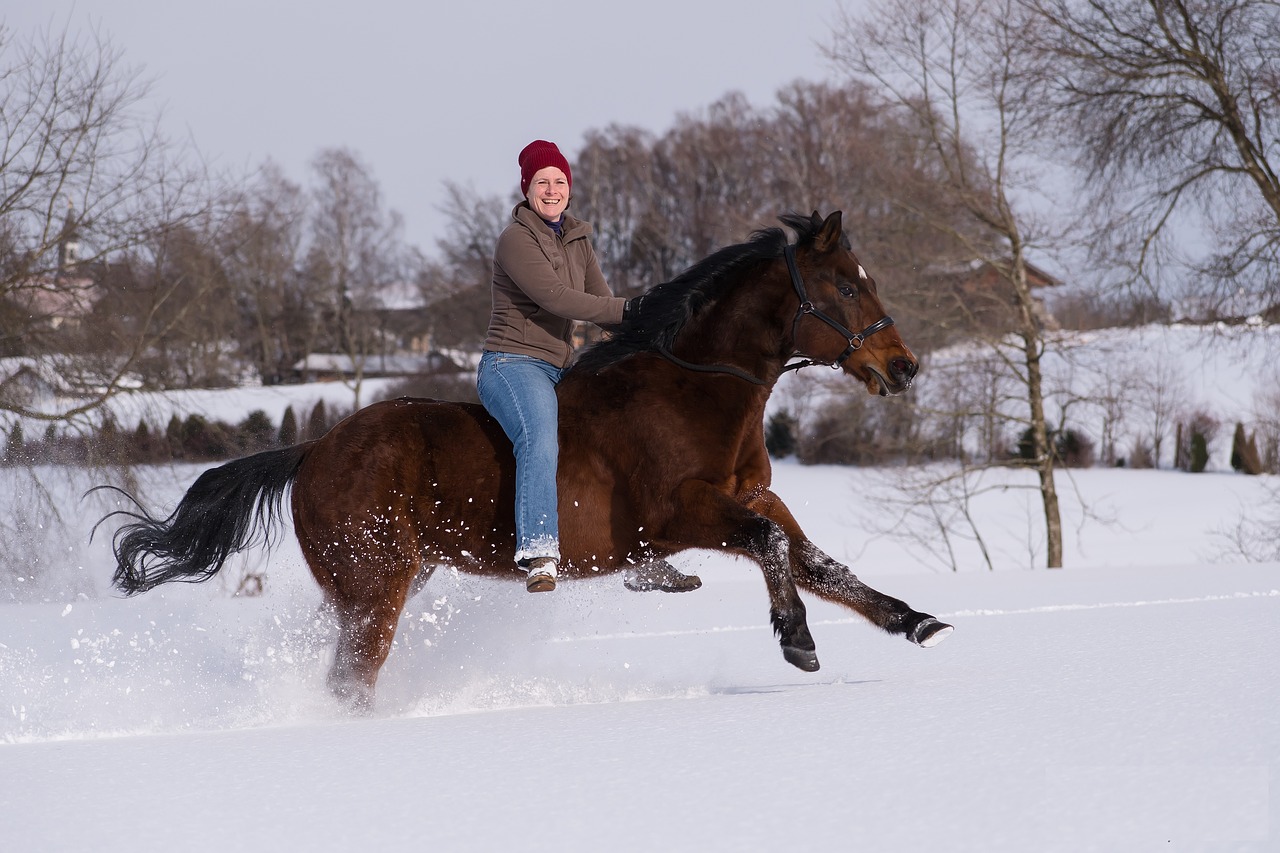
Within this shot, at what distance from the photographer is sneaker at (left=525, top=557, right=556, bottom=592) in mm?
4720

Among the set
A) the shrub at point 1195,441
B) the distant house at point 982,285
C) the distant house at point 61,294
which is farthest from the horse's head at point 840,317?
the shrub at point 1195,441

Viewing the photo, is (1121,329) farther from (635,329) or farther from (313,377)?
(313,377)

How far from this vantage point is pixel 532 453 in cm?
474

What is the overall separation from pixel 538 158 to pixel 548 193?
15 cm

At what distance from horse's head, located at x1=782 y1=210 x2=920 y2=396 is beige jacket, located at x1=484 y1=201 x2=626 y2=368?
79 centimetres

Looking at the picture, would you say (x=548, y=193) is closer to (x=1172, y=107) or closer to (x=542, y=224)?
(x=542, y=224)

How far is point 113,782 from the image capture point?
3.30 m

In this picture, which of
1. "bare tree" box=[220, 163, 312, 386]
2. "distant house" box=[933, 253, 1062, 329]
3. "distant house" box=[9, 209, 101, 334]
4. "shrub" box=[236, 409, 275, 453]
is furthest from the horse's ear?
"bare tree" box=[220, 163, 312, 386]

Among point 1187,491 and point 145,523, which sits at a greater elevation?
point 145,523

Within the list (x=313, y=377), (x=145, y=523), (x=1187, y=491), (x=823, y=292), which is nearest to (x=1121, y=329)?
(x=1187, y=491)

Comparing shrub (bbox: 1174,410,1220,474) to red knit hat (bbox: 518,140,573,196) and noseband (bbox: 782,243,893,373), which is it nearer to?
noseband (bbox: 782,243,893,373)

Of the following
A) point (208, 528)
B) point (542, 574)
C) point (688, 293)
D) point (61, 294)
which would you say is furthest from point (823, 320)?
point (61, 294)

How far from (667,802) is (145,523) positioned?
379 cm

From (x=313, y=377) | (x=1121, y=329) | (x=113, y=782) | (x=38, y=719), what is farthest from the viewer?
(x=313, y=377)
